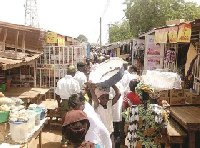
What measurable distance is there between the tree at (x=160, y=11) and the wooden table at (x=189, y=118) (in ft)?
62.5

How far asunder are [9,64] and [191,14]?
22.7m

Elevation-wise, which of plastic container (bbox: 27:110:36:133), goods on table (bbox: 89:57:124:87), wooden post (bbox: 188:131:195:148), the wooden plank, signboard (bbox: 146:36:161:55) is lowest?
wooden post (bbox: 188:131:195:148)

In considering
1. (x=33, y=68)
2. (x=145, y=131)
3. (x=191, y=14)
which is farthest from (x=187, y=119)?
(x=191, y=14)

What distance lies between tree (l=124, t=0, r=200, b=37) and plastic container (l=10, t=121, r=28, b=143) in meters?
22.1

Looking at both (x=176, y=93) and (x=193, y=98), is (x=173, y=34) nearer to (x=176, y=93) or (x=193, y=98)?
(x=176, y=93)

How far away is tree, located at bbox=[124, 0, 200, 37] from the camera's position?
908 inches

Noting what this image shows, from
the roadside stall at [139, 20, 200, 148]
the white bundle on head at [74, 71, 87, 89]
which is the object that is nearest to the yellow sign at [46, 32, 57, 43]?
the roadside stall at [139, 20, 200, 148]

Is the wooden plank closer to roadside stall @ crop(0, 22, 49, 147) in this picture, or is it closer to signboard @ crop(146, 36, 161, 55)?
roadside stall @ crop(0, 22, 49, 147)

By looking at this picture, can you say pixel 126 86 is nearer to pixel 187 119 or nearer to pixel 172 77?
pixel 172 77

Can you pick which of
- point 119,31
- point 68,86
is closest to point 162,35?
point 68,86

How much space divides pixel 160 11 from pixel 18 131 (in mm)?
22755

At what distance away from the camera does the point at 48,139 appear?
21.3ft

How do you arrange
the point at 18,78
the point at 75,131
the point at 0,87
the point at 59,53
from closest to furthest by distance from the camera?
1. the point at 75,131
2. the point at 0,87
3. the point at 18,78
4. the point at 59,53

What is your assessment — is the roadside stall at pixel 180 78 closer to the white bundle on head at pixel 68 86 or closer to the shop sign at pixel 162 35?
the shop sign at pixel 162 35
